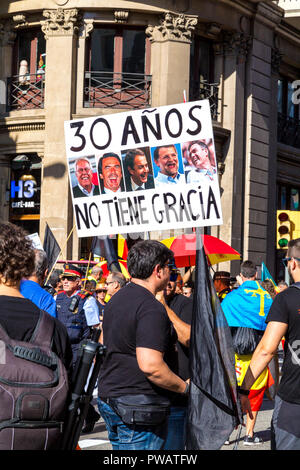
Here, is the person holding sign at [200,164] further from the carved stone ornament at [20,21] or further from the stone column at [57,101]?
the carved stone ornament at [20,21]

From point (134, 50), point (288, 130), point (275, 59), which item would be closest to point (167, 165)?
point (134, 50)

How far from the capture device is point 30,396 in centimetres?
339

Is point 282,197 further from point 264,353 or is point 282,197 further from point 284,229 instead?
point 264,353

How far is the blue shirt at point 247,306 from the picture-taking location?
9.01 m

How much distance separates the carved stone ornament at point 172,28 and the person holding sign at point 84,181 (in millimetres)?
13652

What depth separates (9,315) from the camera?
353 cm

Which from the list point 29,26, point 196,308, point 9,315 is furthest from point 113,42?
point 9,315

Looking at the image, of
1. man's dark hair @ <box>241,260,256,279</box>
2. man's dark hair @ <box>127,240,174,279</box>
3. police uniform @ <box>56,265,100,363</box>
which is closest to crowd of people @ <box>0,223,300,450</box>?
man's dark hair @ <box>127,240,174,279</box>

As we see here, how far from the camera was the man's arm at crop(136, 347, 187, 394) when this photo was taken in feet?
14.8

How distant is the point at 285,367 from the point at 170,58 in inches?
706

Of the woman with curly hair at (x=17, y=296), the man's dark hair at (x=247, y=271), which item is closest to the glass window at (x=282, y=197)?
the man's dark hair at (x=247, y=271)

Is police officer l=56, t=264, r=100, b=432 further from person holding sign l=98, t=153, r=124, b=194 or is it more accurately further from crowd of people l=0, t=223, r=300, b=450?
crowd of people l=0, t=223, r=300, b=450

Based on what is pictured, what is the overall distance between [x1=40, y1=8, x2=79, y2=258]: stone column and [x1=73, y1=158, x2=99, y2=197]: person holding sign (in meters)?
12.3

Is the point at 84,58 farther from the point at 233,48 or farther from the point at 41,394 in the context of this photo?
the point at 41,394
